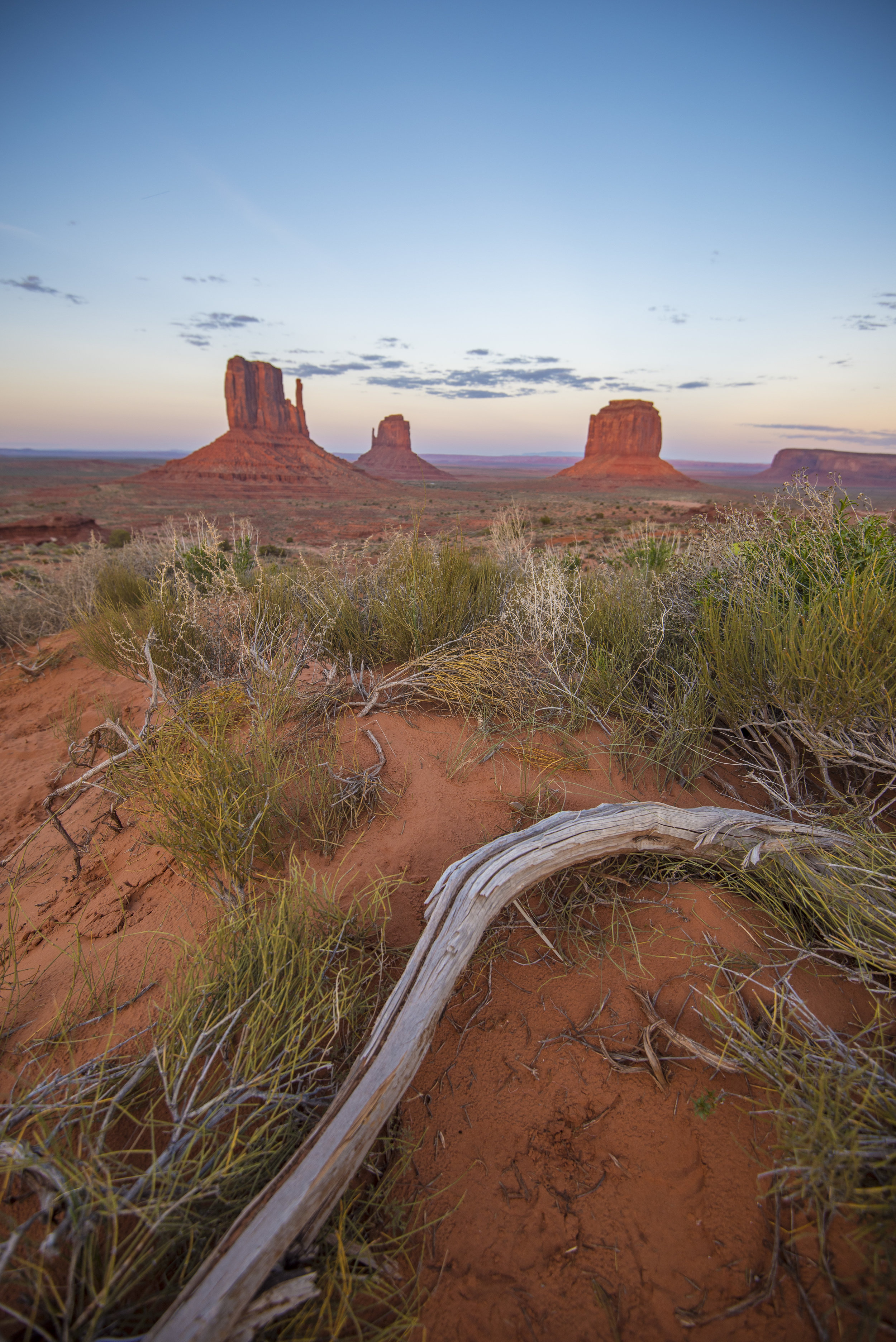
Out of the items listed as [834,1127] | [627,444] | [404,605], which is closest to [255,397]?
[627,444]

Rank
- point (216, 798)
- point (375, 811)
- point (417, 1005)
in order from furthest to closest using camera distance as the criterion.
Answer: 1. point (375, 811)
2. point (216, 798)
3. point (417, 1005)

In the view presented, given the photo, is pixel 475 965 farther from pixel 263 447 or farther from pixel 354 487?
pixel 263 447

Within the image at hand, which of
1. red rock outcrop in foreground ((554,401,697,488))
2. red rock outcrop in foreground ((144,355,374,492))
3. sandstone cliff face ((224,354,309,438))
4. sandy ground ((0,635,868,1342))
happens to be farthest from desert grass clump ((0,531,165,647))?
→ red rock outcrop in foreground ((554,401,697,488))

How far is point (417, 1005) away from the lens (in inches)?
67.9

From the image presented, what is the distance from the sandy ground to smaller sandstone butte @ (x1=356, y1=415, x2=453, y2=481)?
111 meters

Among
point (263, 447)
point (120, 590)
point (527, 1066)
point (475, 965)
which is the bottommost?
point (527, 1066)

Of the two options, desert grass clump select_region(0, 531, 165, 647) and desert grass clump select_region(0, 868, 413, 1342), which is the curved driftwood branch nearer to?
desert grass clump select_region(0, 868, 413, 1342)

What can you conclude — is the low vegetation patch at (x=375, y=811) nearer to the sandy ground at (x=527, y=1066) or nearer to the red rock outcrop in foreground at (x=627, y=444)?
the sandy ground at (x=527, y=1066)

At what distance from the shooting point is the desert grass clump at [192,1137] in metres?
1.17

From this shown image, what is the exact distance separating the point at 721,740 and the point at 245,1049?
8.84ft

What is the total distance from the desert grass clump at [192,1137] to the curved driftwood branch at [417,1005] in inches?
3.3

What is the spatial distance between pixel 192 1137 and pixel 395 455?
120 meters

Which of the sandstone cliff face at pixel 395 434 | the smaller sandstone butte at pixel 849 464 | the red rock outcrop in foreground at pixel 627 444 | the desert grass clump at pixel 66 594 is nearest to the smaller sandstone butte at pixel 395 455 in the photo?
the sandstone cliff face at pixel 395 434

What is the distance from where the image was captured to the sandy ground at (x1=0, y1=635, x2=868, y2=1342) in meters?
1.39
